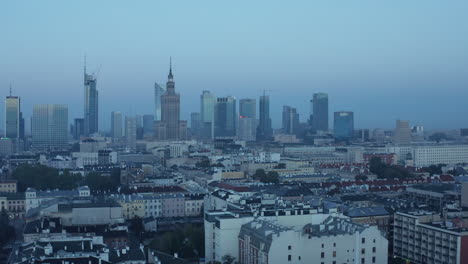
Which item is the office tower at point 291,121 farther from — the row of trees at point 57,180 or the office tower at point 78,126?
the row of trees at point 57,180

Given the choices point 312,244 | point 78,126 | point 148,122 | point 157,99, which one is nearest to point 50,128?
point 78,126

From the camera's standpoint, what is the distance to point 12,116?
8038cm

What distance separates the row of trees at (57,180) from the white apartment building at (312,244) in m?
18.3

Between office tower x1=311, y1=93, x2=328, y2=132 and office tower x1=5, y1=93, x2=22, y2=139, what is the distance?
42.1 metres

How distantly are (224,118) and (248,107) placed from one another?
9.95 m

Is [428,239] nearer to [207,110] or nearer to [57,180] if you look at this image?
[57,180]

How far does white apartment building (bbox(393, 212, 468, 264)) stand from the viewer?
1736cm

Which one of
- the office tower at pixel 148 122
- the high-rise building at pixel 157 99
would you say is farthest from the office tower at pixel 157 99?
the office tower at pixel 148 122

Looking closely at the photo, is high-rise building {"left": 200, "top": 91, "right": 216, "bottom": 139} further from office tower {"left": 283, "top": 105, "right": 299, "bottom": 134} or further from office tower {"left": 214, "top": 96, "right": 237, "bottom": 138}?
office tower {"left": 283, "top": 105, "right": 299, "bottom": 134}

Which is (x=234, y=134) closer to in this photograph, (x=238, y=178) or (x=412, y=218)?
(x=238, y=178)

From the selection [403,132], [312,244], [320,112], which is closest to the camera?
[312,244]

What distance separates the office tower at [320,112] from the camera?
102 metres

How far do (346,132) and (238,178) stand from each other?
5557cm

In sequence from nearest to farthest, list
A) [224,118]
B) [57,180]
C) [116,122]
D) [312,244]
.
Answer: [312,244] < [57,180] < [224,118] < [116,122]
